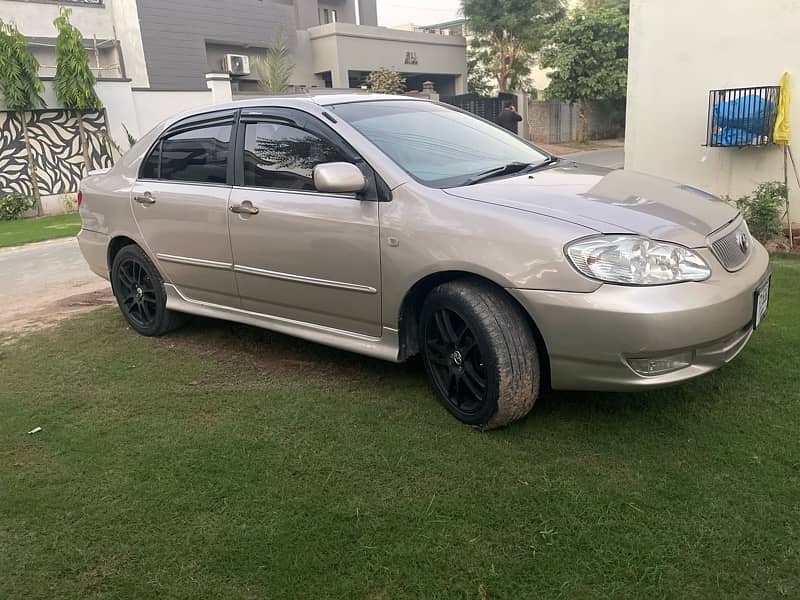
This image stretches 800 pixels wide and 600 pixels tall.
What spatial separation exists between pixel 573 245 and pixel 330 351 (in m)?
2.05

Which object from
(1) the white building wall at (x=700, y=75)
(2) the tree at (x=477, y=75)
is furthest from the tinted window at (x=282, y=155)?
(2) the tree at (x=477, y=75)

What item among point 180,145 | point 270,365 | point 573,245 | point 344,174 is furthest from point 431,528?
point 180,145

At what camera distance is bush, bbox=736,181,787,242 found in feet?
21.2

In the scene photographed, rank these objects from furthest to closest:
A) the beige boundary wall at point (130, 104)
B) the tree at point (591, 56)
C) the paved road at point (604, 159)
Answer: the tree at point (591, 56) → the paved road at point (604, 159) → the beige boundary wall at point (130, 104)

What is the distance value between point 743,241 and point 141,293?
12.5 ft

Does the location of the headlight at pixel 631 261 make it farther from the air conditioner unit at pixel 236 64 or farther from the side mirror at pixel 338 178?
the air conditioner unit at pixel 236 64

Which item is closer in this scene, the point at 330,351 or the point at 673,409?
the point at 673,409

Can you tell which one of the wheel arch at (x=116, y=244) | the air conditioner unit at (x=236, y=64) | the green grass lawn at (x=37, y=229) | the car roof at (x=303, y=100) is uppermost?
the air conditioner unit at (x=236, y=64)

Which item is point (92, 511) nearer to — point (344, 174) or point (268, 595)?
point (268, 595)

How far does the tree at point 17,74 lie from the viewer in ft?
41.7

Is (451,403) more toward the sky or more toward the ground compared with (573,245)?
more toward the ground

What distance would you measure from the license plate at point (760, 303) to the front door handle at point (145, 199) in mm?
3503

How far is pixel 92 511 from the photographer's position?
266 centimetres

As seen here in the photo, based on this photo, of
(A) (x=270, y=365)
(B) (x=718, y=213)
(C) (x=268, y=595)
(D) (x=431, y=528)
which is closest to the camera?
(C) (x=268, y=595)
